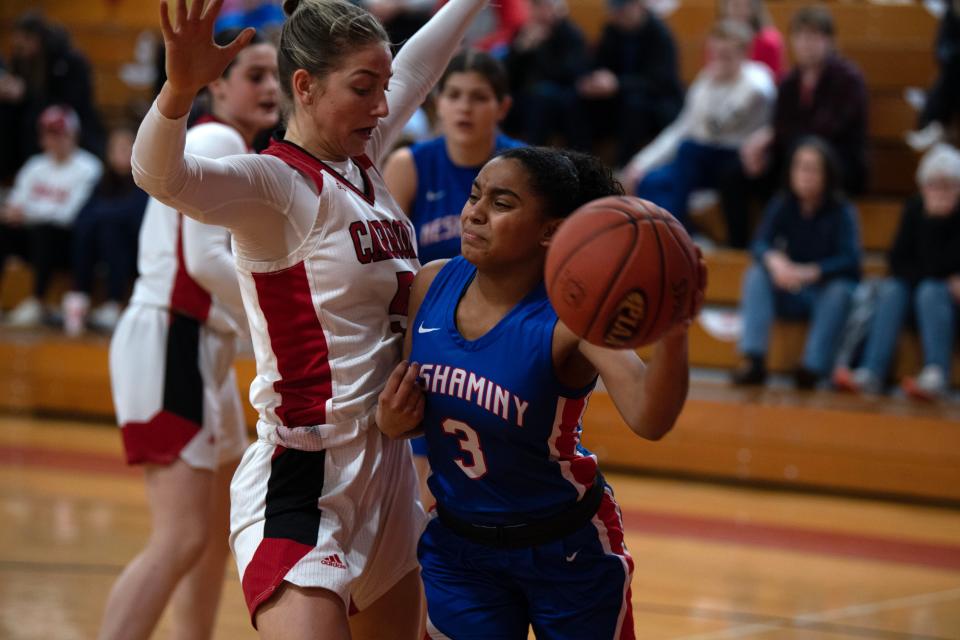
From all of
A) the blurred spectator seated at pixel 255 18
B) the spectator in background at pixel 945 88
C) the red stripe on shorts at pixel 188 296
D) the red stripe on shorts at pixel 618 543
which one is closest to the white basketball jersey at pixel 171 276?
the red stripe on shorts at pixel 188 296

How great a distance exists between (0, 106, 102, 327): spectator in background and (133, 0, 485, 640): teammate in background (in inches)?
330

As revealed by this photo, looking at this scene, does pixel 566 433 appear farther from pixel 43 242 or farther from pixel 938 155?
pixel 43 242

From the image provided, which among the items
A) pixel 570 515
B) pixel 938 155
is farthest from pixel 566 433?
pixel 938 155

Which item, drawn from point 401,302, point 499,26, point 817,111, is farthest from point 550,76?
point 401,302

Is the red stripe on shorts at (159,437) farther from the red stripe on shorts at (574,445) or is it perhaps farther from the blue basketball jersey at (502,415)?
the red stripe on shorts at (574,445)

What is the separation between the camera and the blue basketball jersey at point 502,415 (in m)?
2.77

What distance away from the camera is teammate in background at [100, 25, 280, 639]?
153 inches

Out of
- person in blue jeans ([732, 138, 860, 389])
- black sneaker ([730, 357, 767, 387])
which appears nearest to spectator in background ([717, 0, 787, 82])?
person in blue jeans ([732, 138, 860, 389])

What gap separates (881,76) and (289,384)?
28.6 ft

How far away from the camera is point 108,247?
10469 mm

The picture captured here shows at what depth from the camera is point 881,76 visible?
10641 mm

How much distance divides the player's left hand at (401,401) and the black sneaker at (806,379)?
5.87 metres

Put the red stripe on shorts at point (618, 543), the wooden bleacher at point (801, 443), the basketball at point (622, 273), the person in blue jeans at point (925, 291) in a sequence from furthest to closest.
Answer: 1. the person in blue jeans at point (925, 291)
2. the wooden bleacher at point (801, 443)
3. the red stripe on shorts at point (618, 543)
4. the basketball at point (622, 273)

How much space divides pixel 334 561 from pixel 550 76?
7.92 meters
